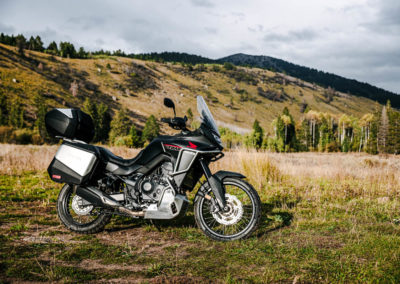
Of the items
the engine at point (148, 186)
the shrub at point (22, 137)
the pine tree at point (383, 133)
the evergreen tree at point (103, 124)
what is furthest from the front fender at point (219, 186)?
the pine tree at point (383, 133)

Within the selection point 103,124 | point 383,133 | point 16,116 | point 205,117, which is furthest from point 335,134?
point 205,117

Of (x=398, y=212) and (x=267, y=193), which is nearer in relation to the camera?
(x=398, y=212)

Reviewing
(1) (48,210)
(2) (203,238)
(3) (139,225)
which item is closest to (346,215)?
(2) (203,238)

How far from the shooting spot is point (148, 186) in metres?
4.36

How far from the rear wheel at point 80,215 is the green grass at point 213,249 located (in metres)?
0.17

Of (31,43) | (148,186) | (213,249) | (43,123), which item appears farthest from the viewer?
(31,43)

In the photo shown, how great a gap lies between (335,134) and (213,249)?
10906cm

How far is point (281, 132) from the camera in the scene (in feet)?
292

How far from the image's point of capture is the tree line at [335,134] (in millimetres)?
74062

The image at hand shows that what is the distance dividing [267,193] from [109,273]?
5338 mm

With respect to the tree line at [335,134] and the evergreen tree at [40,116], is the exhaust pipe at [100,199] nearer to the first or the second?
the tree line at [335,134]

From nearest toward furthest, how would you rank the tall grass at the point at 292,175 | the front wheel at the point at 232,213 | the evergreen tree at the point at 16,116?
the front wheel at the point at 232,213, the tall grass at the point at 292,175, the evergreen tree at the point at 16,116

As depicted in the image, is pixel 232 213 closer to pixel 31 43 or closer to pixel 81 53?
pixel 31 43

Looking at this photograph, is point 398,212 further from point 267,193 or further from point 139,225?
point 139,225
